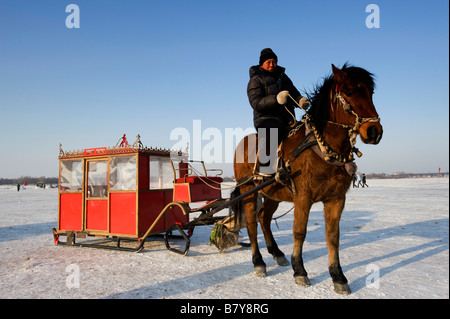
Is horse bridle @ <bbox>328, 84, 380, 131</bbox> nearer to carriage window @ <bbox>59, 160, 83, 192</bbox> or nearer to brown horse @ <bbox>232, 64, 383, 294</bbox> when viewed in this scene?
brown horse @ <bbox>232, 64, 383, 294</bbox>

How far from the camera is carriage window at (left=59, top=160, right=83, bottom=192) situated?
25.6 feet

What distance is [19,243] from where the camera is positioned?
772 cm

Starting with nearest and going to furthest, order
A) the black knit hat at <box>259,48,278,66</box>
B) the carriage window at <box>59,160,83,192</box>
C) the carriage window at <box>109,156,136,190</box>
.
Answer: the black knit hat at <box>259,48,278,66</box>
the carriage window at <box>109,156,136,190</box>
the carriage window at <box>59,160,83,192</box>

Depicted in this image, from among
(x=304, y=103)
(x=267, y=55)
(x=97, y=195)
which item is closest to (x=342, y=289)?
(x=304, y=103)

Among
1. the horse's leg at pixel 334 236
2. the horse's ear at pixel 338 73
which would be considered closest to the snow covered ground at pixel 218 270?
the horse's leg at pixel 334 236

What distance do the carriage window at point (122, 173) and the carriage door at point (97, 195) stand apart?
41cm

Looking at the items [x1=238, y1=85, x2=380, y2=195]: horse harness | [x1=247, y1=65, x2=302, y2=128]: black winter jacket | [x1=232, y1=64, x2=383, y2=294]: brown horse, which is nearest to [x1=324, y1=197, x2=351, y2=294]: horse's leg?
[x1=232, y1=64, x2=383, y2=294]: brown horse

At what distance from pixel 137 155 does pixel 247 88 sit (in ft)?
11.2

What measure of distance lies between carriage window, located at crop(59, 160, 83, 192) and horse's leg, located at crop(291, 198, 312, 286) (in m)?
6.14

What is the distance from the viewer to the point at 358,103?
3.45 metres

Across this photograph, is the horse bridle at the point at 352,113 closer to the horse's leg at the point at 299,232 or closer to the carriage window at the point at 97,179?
the horse's leg at the point at 299,232

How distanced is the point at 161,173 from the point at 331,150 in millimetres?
5148

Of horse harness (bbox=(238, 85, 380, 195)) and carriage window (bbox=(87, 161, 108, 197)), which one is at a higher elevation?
horse harness (bbox=(238, 85, 380, 195))

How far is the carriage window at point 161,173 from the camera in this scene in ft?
24.6
